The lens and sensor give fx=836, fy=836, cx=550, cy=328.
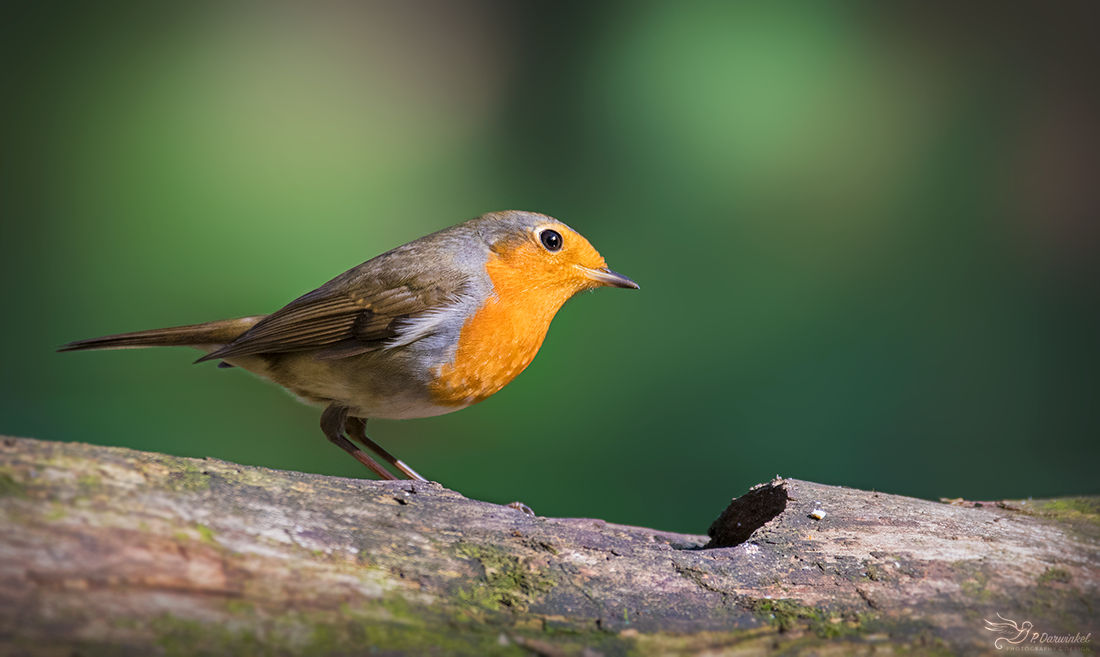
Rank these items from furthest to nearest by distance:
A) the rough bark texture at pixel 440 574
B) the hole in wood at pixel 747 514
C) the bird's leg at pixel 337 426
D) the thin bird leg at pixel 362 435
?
the thin bird leg at pixel 362 435
the bird's leg at pixel 337 426
the hole in wood at pixel 747 514
the rough bark texture at pixel 440 574

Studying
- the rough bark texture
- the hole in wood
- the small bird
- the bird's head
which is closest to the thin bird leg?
the small bird

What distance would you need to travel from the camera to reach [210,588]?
1383mm

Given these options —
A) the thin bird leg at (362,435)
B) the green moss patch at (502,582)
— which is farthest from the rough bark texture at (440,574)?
the thin bird leg at (362,435)

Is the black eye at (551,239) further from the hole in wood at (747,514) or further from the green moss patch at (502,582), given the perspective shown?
the green moss patch at (502,582)

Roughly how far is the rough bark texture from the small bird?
510mm

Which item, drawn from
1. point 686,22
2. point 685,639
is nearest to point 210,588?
point 685,639

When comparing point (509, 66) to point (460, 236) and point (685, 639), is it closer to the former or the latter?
point (460, 236)

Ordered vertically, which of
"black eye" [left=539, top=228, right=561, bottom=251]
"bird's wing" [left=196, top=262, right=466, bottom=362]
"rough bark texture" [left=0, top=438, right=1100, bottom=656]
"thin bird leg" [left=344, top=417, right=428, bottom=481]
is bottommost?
"thin bird leg" [left=344, top=417, right=428, bottom=481]

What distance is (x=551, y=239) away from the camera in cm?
267

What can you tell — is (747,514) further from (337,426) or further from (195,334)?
(195,334)

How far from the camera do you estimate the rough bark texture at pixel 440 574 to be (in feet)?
4.33

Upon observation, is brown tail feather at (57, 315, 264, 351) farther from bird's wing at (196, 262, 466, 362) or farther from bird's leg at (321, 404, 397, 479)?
bird's leg at (321, 404, 397, 479)

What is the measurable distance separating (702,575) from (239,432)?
102 inches

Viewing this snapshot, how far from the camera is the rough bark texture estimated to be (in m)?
1.32
